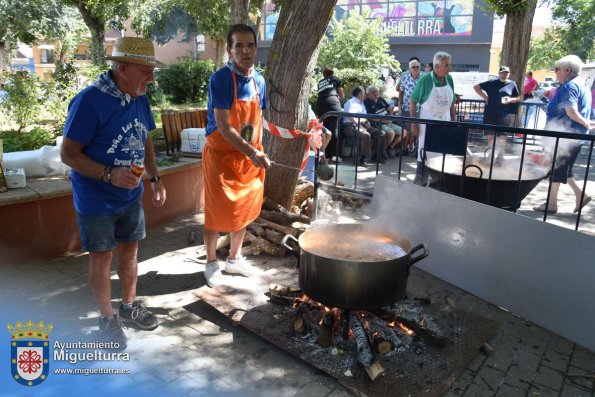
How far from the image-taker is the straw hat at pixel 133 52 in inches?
108

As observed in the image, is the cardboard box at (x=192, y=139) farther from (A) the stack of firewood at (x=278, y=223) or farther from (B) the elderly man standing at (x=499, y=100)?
(B) the elderly man standing at (x=499, y=100)

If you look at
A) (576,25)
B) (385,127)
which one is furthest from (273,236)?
(576,25)

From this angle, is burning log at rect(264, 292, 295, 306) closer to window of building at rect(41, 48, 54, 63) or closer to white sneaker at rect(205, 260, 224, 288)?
white sneaker at rect(205, 260, 224, 288)

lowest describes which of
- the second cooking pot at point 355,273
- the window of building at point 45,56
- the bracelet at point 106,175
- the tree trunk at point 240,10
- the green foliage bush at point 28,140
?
the second cooking pot at point 355,273

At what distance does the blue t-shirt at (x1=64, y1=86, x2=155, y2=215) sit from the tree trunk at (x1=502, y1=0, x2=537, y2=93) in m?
10.7

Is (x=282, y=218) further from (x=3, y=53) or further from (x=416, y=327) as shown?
(x=3, y=53)

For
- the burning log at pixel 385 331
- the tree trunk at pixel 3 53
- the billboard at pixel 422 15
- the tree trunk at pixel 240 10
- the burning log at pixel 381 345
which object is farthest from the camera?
the billboard at pixel 422 15

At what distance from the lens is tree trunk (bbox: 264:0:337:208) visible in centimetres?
489

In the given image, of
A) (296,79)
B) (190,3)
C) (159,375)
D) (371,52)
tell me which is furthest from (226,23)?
(159,375)

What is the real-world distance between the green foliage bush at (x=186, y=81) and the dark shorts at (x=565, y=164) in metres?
13.1

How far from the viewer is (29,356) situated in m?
2.88

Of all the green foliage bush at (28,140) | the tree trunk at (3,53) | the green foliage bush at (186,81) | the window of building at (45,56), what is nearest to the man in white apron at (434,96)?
the green foliage bush at (28,140)

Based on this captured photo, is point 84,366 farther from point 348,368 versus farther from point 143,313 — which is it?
point 348,368

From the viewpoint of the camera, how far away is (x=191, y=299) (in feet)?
12.9
